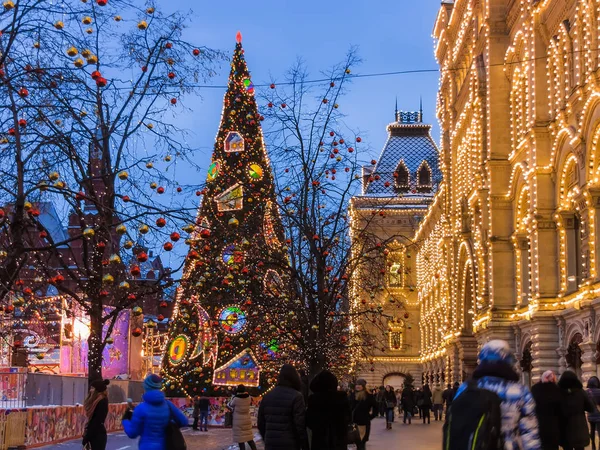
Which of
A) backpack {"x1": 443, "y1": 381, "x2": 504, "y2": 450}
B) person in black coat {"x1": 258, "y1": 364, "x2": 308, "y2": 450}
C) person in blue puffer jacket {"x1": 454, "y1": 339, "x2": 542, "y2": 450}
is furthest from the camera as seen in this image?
person in black coat {"x1": 258, "y1": 364, "x2": 308, "y2": 450}

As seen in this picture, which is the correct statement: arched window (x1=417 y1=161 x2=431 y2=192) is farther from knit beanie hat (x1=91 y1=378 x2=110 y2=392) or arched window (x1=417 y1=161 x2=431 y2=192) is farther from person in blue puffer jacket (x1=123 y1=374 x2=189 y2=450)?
person in blue puffer jacket (x1=123 y1=374 x2=189 y2=450)

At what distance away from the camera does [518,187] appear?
42219mm

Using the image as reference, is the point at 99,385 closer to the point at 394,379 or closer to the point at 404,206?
the point at 404,206

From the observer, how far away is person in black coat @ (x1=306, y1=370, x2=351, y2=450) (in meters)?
13.3

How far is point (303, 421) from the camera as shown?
12383mm

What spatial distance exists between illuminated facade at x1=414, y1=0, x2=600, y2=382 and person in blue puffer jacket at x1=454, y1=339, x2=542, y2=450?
22799 millimetres

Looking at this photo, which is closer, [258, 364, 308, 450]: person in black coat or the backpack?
the backpack

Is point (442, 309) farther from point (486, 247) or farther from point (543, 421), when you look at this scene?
point (543, 421)

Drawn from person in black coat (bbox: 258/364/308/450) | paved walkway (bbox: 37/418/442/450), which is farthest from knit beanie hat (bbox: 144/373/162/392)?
paved walkway (bbox: 37/418/442/450)

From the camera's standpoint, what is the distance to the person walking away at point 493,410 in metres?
7.53

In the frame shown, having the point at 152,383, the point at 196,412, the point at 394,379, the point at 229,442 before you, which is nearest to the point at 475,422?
the point at 152,383

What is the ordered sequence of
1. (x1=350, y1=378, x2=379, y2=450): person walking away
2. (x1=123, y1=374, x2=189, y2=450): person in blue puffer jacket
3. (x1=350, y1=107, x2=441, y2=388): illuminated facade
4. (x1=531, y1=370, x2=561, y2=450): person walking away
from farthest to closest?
(x1=350, y1=107, x2=441, y2=388): illuminated facade < (x1=350, y1=378, x2=379, y2=450): person walking away < (x1=531, y1=370, x2=561, y2=450): person walking away < (x1=123, y1=374, x2=189, y2=450): person in blue puffer jacket

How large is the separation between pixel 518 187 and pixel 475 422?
1399 inches

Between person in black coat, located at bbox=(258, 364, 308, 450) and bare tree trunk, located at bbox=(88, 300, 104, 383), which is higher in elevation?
bare tree trunk, located at bbox=(88, 300, 104, 383)
